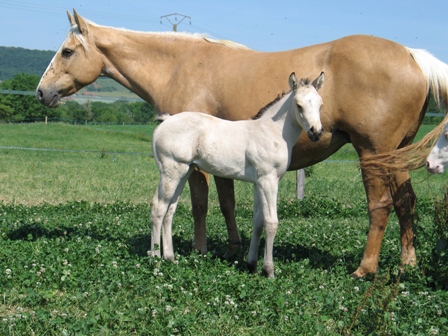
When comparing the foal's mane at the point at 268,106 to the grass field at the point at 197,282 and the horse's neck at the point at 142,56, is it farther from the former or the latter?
the horse's neck at the point at 142,56

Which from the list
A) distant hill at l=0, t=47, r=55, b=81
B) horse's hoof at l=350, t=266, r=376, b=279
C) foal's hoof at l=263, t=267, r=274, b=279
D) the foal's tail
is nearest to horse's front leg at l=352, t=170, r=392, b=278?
horse's hoof at l=350, t=266, r=376, b=279

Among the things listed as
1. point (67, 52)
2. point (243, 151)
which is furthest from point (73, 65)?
point (243, 151)

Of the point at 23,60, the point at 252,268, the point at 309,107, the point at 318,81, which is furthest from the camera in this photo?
the point at 23,60

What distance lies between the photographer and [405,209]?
6.57 m

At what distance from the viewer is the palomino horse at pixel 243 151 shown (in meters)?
5.88

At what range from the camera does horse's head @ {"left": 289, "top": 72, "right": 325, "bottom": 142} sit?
5.47 meters

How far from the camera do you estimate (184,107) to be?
22.8 ft

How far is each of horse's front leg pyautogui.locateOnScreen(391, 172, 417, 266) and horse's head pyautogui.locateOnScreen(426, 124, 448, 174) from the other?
104 centimetres

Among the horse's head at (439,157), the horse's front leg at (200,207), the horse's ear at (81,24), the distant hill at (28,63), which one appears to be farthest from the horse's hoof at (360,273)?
the distant hill at (28,63)

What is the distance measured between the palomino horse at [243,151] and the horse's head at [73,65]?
1.83m

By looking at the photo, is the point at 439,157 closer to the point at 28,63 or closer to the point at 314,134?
the point at 314,134

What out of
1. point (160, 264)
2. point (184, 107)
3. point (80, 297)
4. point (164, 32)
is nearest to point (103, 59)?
point (164, 32)

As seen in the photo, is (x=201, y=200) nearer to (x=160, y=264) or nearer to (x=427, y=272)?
(x=160, y=264)

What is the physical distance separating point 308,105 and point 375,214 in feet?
5.21
